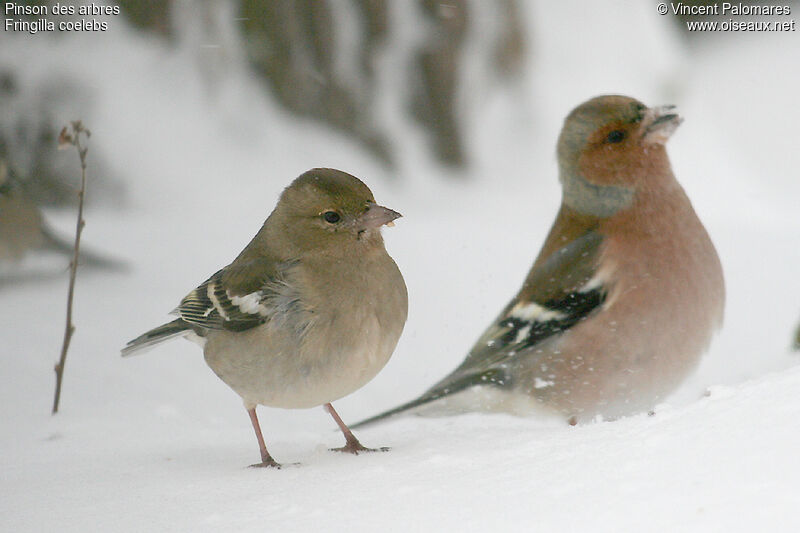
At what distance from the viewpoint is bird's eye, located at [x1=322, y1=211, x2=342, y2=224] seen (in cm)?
233

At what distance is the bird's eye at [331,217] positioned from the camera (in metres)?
2.33

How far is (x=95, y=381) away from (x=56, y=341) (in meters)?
0.32

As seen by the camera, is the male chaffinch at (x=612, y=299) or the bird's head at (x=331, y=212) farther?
the male chaffinch at (x=612, y=299)

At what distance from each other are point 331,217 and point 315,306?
24cm

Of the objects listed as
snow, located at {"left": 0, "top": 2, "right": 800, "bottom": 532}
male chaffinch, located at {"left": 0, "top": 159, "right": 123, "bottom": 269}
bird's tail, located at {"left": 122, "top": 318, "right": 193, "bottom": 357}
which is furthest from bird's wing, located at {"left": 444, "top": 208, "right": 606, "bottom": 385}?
male chaffinch, located at {"left": 0, "top": 159, "right": 123, "bottom": 269}

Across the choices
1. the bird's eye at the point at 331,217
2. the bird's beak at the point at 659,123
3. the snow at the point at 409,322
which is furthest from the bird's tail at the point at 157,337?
the bird's beak at the point at 659,123

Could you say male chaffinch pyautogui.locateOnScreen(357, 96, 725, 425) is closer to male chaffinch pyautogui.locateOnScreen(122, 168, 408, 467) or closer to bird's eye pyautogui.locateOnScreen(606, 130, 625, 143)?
bird's eye pyautogui.locateOnScreen(606, 130, 625, 143)

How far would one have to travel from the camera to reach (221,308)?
2.50 meters

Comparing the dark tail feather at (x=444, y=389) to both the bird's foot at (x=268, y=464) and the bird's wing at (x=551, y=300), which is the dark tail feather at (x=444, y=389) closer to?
the bird's wing at (x=551, y=300)

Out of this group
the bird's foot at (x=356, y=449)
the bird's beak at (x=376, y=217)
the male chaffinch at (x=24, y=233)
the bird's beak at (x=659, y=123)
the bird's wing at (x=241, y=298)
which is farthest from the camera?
the male chaffinch at (x=24, y=233)

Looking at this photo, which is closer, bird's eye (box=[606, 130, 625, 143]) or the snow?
the snow

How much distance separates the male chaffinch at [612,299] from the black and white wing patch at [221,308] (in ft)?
1.80

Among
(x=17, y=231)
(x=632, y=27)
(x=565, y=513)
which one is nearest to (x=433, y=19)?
(x=632, y=27)

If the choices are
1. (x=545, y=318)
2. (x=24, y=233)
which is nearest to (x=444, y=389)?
(x=545, y=318)
